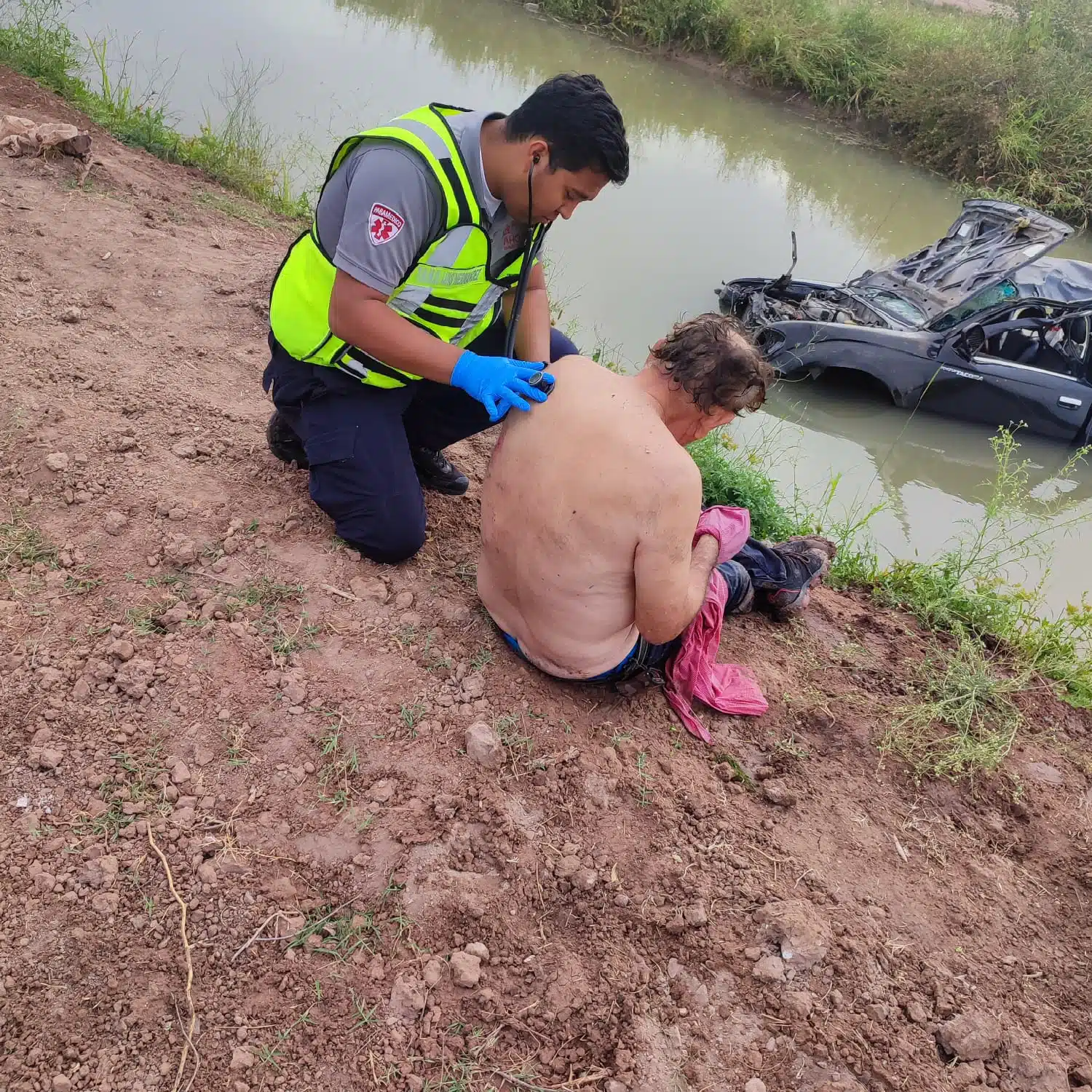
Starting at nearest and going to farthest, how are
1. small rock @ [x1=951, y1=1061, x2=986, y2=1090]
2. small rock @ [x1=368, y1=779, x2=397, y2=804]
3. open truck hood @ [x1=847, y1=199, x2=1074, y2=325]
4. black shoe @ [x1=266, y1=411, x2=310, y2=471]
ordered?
small rock @ [x1=951, y1=1061, x2=986, y2=1090]
small rock @ [x1=368, y1=779, x2=397, y2=804]
black shoe @ [x1=266, y1=411, x2=310, y2=471]
open truck hood @ [x1=847, y1=199, x2=1074, y2=325]

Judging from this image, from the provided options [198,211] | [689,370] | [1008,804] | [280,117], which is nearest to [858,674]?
[1008,804]

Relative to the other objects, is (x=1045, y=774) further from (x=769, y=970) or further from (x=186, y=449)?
(x=186, y=449)

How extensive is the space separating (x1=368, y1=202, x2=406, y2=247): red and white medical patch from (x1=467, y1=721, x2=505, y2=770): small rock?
1355 millimetres

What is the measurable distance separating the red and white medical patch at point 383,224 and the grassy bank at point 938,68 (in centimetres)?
1266

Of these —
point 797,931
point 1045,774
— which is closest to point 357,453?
point 797,931

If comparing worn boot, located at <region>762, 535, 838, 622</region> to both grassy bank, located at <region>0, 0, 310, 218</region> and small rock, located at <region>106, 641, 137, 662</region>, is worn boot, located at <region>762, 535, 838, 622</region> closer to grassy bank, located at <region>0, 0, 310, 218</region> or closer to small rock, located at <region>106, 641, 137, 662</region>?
small rock, located at <region>106, 641, 137, 662</region>

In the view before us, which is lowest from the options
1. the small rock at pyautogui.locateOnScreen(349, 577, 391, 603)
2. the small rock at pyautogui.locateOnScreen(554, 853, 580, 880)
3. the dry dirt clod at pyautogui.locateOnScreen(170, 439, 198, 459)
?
the dry dirt clod at pyautogui.locateOnScreen(170, 439, 198, 459)

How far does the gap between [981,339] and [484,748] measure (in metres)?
5.71

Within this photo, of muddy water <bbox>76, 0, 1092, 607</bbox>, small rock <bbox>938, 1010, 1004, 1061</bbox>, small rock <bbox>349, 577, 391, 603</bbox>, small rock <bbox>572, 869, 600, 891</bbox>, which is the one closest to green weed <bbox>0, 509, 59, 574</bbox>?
small rock <bbox>349, 577, 391, 603</bbox>

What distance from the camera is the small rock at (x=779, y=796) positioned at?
100 inches

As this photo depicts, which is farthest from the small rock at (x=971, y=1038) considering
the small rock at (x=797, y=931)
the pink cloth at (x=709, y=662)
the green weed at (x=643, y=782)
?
the pink cloth at (x=709, y=662)

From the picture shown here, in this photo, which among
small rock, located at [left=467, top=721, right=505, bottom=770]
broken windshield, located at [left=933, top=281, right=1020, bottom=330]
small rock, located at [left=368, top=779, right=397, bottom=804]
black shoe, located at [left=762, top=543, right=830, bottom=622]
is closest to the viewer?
small rock, located at [left=368, top=779, right=397, bottom=804]

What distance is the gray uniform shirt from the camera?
241cm

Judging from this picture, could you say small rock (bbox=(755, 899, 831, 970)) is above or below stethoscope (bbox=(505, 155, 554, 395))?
below
